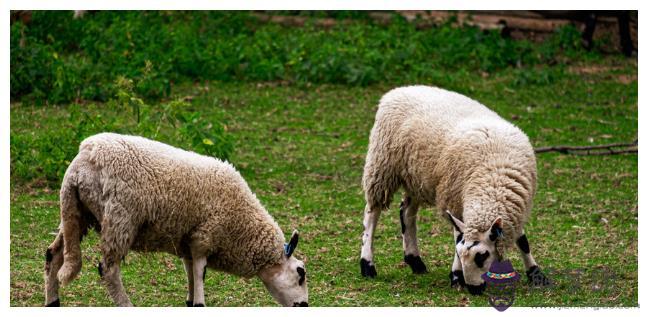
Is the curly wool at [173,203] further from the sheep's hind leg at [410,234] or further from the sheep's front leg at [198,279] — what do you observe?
the sheep's hind leg at [410,234]

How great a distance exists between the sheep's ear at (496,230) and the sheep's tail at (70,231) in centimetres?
279

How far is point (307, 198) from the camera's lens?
1012 cm

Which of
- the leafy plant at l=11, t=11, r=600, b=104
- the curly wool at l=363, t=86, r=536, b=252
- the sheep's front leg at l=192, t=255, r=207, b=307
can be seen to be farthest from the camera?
the leafy plant at l=11, t=11, r=600, b=104

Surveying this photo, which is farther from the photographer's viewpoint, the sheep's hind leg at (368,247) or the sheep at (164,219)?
the sheep's hind leg at (368,247)

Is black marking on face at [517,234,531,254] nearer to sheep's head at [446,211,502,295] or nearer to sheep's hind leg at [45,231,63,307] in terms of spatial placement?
sheep's head at [446,211,502,295]

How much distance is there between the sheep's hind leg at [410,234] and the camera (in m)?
8.20

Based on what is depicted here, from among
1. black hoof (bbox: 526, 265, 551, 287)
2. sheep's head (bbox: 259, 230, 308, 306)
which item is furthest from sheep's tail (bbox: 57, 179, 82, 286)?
black hoof (bbox: 526, 265, 551, 287)

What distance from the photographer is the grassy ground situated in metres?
7.48

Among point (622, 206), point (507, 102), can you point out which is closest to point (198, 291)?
point (622, 206)

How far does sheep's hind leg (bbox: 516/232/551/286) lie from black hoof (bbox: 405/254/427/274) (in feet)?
2.73

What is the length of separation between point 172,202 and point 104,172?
1.59 ft

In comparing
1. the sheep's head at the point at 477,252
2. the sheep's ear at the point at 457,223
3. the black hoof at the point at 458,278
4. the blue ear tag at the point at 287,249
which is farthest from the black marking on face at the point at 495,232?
the blue ear tag at the point at 287,249

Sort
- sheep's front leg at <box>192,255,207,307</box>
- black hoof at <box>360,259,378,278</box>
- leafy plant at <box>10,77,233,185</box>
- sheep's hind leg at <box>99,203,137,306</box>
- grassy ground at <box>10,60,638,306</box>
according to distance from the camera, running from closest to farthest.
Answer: sheep's hind leg at <box>99,203,137,306</box> < sheep's front leg at <box>192,255,207,307</box> < grassy ground at <box>10,60,638,306</box> < black hoof at <box>360,259,378,278</box> < leafy plant at <box>10,77,233,185</box>

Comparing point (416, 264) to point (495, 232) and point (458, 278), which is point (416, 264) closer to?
point (458, 278)
